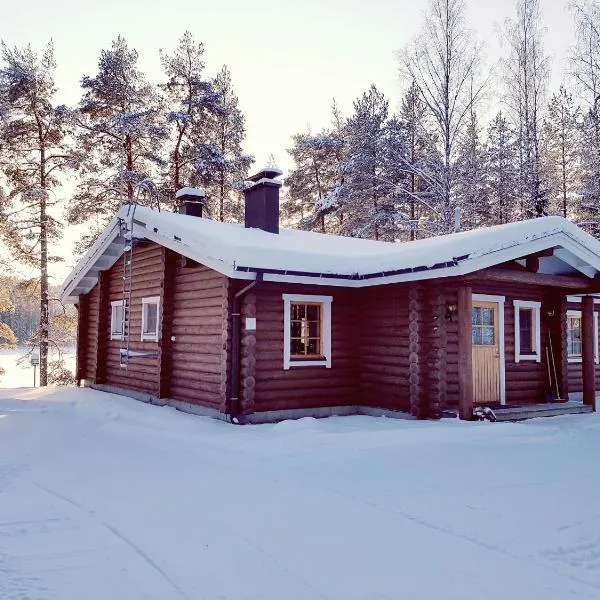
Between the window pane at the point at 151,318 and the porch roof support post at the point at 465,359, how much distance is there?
7.04m

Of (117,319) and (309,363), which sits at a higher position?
(117,319)

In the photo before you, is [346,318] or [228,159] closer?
[346,318]

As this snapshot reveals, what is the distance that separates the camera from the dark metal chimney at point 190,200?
14648 millimetres

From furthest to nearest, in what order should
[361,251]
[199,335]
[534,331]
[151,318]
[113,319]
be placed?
[113,319], [151,318], [361,251], [534,331], [199,335]

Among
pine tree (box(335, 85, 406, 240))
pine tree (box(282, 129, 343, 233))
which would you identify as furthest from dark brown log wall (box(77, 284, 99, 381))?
pine tree (box(282, 129, 343, 233))

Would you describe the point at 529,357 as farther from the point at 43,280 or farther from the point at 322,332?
the point at 43,280

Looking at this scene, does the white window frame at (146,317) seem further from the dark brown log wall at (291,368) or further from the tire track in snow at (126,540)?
the tire track in snow at (126,540)

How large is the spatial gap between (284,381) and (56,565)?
695cm

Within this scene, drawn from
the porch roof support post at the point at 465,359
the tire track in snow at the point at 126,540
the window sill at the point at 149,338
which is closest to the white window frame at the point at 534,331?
the porch roof support post at the point at 465,359

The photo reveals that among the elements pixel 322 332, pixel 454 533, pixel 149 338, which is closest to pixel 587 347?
pixel 322 332

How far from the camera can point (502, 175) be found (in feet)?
80.5

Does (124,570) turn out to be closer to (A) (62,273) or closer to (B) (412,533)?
(B) (412,533)

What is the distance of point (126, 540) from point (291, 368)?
21.5 ft

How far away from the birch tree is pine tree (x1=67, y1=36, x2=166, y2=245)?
33.3 feet
